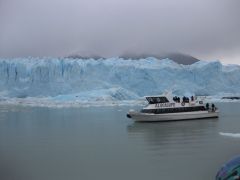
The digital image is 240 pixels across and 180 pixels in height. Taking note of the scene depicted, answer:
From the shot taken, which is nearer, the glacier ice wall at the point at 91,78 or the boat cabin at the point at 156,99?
the boat cabin at the point at 156,99

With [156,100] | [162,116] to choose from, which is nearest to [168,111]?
[162,116]

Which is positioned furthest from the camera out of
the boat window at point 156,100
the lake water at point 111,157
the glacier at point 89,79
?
the glacier at point 89,79

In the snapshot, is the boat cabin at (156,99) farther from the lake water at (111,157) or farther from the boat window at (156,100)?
the lake water at (111,157)

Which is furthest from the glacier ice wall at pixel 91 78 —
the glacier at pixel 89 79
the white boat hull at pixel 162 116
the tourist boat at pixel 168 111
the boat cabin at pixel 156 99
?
the boat cabin at pixel 156 99

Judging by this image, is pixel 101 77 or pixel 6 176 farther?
pixel 101 77

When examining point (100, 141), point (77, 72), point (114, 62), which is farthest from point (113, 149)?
point (114, 62)

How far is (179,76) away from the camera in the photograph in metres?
44.6

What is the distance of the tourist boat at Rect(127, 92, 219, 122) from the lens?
1950cm

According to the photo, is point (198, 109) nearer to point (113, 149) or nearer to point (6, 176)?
point (113, 149)

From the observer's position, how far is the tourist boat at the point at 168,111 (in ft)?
64.0

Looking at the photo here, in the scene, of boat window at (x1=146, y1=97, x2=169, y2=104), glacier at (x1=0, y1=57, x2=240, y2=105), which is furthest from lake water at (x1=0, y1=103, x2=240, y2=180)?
glacier at (x1=0, y1=57, x2=240, y2=105)

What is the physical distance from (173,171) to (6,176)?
2.98m

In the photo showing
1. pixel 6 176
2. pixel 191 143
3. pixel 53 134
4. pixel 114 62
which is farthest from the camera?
pixel 114 62

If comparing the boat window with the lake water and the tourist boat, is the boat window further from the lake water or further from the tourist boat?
the lake water
